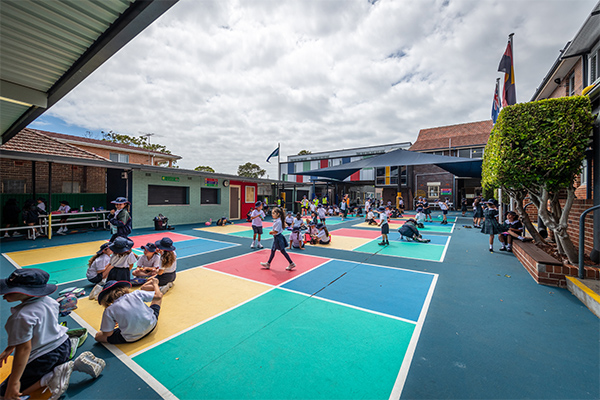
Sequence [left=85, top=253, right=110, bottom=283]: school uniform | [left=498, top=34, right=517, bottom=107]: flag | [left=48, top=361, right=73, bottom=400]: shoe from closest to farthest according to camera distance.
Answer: [left=48, top=361, right=73, bottom=400]: shoe, [left=85, top=253, right=110, bottom=283]: school uniform, [left=498, top=34, right=517, bottom=107]: flag

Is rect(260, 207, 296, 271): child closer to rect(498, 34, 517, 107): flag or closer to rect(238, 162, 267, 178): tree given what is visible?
rect(498, 34, 517, 107): flag

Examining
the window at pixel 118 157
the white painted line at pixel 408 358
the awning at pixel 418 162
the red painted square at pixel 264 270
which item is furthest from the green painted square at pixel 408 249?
the window at pixel 118 157

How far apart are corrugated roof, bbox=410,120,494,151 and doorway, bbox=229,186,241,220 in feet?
80.2

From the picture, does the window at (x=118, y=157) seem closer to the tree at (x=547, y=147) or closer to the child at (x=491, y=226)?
the child at (x=491, y=226)

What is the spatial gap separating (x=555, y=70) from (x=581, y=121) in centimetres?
963

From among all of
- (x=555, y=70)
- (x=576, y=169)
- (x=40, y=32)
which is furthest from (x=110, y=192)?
(x=555, y=70)

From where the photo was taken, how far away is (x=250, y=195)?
67.4 ft

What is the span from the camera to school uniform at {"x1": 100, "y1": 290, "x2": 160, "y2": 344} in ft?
10.2

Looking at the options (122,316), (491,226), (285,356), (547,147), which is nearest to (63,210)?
(122,316)

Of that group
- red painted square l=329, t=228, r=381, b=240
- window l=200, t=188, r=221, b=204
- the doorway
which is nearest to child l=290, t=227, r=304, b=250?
red painted square l=329, t=228, r=381, b=240

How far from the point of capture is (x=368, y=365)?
2.78 metres

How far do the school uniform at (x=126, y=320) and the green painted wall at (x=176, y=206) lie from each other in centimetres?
1205

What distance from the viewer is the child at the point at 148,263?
4.95 meters

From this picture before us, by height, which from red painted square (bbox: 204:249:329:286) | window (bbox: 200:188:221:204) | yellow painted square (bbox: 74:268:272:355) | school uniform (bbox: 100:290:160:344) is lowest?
yellow painted square (bbox: 74:268:272:355)
